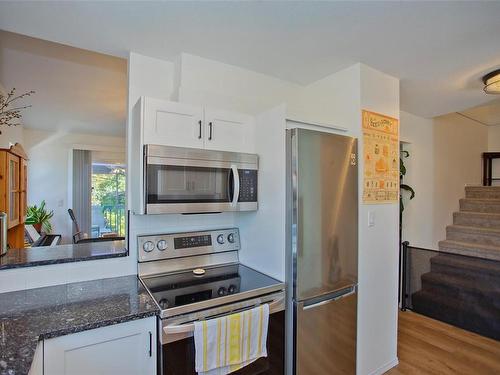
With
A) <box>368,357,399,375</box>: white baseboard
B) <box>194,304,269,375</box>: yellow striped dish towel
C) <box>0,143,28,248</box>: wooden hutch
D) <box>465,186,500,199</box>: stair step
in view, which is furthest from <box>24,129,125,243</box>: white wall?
<box>465,186,500,199</box>: stair step

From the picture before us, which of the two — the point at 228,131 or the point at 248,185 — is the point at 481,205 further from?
Answer: the point at 228,131

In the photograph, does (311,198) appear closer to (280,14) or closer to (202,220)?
(202,220)

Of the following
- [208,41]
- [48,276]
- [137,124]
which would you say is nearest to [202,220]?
[137,124]

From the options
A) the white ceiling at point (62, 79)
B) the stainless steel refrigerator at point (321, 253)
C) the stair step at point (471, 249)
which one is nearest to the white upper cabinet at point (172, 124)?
the stainless steel refrigerator at point (321, 253)

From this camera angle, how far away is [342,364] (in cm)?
181

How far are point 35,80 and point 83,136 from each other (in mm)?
3047

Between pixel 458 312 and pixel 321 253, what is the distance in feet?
7.37

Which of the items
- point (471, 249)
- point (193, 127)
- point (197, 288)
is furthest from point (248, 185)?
point (471, 249)

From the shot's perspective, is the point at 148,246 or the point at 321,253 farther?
the point at 148,246

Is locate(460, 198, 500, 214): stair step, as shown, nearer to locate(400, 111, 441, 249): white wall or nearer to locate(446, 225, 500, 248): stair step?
locate(446, 225, 500, 248): stair step

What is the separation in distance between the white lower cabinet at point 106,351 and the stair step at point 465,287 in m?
3.01

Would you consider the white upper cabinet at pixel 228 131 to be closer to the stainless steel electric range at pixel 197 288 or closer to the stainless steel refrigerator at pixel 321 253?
the stainless steel refrigerator at pixel 321 253

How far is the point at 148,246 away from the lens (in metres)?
1.83

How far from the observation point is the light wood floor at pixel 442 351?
2.17 meters
